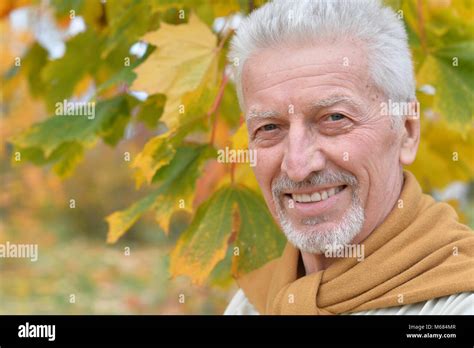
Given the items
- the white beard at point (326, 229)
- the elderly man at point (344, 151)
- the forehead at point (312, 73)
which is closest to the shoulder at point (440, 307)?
the elderly man at point (344, 151)

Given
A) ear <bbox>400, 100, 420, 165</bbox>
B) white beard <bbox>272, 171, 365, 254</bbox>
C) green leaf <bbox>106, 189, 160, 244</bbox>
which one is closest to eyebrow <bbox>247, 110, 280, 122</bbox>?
white beard <bbox>272, 171, 365, 254</bbox>

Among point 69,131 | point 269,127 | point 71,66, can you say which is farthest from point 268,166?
point 71,66

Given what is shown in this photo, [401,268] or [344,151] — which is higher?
[344,151]

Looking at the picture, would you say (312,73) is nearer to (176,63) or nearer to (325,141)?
(325,141)

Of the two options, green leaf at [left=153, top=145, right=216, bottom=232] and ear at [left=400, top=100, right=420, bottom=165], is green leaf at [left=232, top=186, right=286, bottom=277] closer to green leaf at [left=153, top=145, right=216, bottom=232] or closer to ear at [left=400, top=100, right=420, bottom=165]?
green leaf at [left=153, top=145, right=216, bottom=232]

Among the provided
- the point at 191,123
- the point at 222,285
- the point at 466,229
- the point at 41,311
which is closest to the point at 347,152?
the point at 466,229

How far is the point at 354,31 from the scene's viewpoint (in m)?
1.11

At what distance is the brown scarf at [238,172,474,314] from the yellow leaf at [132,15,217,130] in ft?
1.36

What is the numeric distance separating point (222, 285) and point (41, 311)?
13.9ft

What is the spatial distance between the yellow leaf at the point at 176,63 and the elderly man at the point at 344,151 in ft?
0.63

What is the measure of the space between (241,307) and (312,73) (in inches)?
21.5

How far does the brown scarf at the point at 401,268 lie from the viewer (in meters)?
1.03

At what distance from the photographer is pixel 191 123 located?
4.50ft

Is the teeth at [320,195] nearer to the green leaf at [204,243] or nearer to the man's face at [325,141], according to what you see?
the man's face at [325,141]
